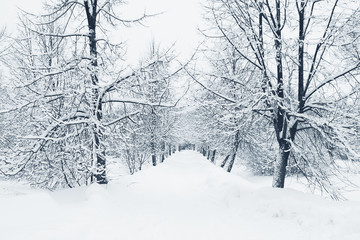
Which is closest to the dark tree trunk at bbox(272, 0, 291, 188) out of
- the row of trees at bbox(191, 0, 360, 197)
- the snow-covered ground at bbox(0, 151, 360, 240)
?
the row of trees at bbox(191, 0, 360, 197)

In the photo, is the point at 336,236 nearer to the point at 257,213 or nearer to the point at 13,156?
the point at 257,213

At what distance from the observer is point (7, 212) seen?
451 cm

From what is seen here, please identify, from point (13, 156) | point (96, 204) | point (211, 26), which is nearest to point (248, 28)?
point (211, 26)

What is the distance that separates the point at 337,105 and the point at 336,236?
4.03 m

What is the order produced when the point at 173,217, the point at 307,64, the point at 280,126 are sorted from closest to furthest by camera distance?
1. the point at 173,217
2. the point at 307,64
3. the point at 280,126

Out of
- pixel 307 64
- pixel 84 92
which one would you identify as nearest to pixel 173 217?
pixel 84 92

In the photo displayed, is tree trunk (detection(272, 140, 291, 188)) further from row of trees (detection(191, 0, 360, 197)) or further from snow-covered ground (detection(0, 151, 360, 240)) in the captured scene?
snow-covered ground (detection(0, 151, 360, 240))

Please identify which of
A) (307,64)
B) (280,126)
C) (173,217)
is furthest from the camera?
(280,126)

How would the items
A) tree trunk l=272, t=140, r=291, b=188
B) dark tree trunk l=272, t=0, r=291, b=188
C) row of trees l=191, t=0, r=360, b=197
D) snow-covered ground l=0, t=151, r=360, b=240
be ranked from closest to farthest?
snow-covered ground l=0, t=151, r=360, b=240 → row of trees l=191, t=0, r=360, b=197 → dark tree trunk l=272, t=0, r=291, b=188 → tree trunk l=272, t=140, r=291, b=188

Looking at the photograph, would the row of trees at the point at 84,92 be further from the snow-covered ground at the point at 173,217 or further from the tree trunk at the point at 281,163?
the tree trunk at the point at 281,163

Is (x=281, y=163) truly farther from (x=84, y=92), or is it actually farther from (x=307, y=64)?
(x=84, y=92)

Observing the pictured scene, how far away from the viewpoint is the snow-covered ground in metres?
4.09

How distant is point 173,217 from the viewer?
5.62m

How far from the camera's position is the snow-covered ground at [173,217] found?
4094 mm
